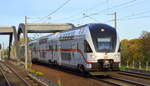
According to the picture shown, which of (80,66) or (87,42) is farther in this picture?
(80,66)

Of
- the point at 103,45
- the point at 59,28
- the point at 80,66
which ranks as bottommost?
the point at 80,66

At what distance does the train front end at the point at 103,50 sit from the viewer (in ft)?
58.4

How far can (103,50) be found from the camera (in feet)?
58.9

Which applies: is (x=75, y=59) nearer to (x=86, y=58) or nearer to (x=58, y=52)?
(x=86, y=58)

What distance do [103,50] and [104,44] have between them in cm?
44

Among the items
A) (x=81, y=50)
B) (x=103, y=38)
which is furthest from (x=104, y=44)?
(x=81, y=50)

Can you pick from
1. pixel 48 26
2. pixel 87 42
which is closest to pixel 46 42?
pixel 87 42

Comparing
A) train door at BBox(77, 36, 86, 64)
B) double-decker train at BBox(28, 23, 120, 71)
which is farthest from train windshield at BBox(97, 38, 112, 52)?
train door at BBox(77, 36, 86, 64)

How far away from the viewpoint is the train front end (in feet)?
58.4

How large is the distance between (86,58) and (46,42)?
Result: 48.7 feet

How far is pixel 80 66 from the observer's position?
19625 millimetres

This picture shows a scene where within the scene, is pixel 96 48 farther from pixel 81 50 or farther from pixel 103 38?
pixel 81 50

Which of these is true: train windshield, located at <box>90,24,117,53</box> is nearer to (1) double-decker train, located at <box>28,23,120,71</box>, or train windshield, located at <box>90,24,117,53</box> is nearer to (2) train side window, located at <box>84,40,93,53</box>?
(1) double-decker train, located at <box>28,23,120,71</box>

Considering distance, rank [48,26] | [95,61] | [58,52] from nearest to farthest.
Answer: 1. [95,61]
2. [58,52]
3. [48,26]
